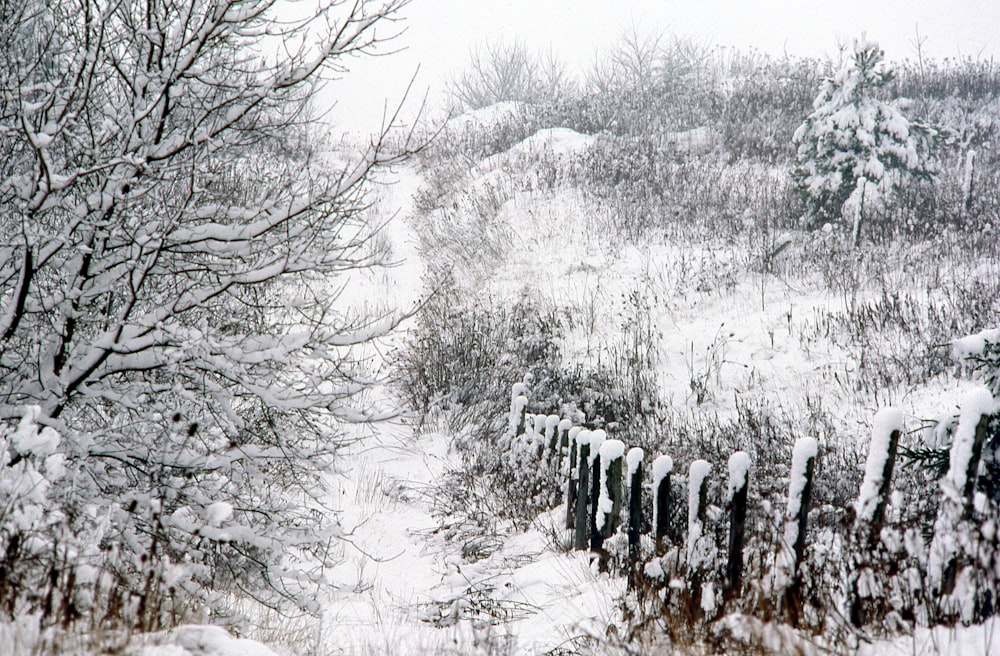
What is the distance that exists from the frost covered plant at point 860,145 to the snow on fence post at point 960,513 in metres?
9.53

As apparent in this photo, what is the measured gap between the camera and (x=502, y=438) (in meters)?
6.55

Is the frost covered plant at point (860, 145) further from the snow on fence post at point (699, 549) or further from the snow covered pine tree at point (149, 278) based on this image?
the snow covered pine tree at point (149, 278)

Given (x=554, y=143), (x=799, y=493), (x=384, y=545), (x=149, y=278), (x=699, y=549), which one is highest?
(x=554, y=143)

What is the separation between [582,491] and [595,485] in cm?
23

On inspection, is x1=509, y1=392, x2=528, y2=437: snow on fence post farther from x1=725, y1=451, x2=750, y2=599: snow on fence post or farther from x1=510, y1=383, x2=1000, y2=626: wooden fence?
x1=725, y1=451, x2=750, y2=599: snow on fence post

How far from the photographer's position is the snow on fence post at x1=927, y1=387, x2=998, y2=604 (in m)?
2.16

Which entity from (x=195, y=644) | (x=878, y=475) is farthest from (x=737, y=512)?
(x=195, y=644)

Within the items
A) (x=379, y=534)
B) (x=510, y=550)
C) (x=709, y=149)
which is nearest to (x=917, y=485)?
(x=510, y=550)

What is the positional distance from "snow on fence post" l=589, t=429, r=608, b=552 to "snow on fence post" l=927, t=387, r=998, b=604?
93.5 inches

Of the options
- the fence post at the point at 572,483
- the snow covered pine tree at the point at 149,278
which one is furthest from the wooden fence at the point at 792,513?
the snow covered pine tree at the point at 149,278

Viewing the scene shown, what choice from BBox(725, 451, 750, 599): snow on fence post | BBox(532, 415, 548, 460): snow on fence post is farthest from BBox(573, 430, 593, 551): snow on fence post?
BBox(725, 451, 750, 599): snow on fence post

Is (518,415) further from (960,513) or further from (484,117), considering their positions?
(484,117)

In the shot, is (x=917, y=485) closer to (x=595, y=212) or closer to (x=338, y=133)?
(x=595, y=212)

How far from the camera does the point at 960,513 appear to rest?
2170 mm
